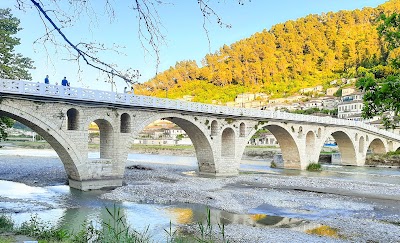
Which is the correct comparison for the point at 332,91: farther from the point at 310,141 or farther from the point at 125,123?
the point at 125,123

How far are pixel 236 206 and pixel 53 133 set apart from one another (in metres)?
10.9

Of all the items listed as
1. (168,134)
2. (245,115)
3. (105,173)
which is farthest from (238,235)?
(168,134)

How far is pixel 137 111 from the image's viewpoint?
26.1 metres

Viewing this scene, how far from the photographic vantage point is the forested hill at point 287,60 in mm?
115812

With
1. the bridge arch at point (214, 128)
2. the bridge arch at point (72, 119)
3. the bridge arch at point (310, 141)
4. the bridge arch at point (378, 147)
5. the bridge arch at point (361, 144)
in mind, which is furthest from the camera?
the bridge arch at point (378, 147)

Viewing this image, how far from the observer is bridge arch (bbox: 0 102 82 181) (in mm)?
19983

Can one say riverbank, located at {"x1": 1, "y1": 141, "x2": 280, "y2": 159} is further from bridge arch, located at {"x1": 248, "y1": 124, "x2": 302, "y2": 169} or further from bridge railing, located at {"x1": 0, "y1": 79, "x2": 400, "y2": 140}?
bridge railing, located at {"x1": 0, "y1": 79, "x2": 400, "y2": 140}

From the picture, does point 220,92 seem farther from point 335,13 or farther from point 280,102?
point 335,13

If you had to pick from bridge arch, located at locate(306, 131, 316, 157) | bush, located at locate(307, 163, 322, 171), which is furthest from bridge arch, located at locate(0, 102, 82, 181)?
bridge arch, located at locate(306, 131, 316, 157)

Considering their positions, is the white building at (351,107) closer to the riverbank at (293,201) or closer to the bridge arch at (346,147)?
the bridge arch at (346,147)

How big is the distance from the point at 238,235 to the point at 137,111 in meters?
15.0

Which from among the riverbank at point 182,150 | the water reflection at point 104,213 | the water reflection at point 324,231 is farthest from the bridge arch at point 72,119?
the riverbank at point 182,150

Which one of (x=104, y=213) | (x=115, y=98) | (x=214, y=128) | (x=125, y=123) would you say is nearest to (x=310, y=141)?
(x=214, y=128)

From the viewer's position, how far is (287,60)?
134 meters
